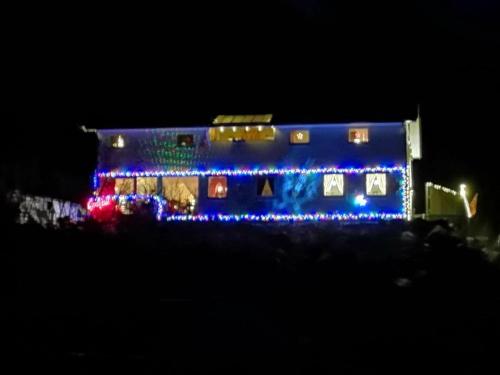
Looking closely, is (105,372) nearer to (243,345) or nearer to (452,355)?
(243,345)

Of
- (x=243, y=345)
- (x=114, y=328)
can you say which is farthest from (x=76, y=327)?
(x=243, y=345)

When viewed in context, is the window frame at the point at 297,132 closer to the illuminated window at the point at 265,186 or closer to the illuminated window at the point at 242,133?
the illuminated window at the point at 242,133

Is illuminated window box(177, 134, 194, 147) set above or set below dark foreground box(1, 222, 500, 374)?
above

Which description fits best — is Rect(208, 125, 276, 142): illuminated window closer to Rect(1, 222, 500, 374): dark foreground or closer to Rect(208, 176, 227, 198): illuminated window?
Rect(208, 176, 227, 198): illuminated window

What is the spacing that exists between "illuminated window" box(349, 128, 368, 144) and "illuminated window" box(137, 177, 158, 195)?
729 centimetres

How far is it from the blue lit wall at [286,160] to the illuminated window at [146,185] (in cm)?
41

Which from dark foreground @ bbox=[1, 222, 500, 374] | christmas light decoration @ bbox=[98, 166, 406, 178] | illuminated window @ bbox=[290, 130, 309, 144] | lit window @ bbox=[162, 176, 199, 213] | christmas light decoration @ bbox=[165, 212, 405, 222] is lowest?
dark foreground @ bbox=[1, 222, 500, 374]

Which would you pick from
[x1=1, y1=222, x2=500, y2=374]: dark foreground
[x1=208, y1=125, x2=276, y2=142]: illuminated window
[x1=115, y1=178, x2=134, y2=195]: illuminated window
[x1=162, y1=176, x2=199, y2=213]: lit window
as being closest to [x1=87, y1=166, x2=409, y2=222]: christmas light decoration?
[x1=162, y1=176, x2=199, y2=213]: lit window

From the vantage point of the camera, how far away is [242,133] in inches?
1067

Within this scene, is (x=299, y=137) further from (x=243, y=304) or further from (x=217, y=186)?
(x=243, y=304)

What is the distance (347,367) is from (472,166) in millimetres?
47891

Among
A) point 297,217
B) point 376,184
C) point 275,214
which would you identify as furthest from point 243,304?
point 376,184

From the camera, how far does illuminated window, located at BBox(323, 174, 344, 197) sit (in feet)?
86.0

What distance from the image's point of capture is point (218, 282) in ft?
39.8
